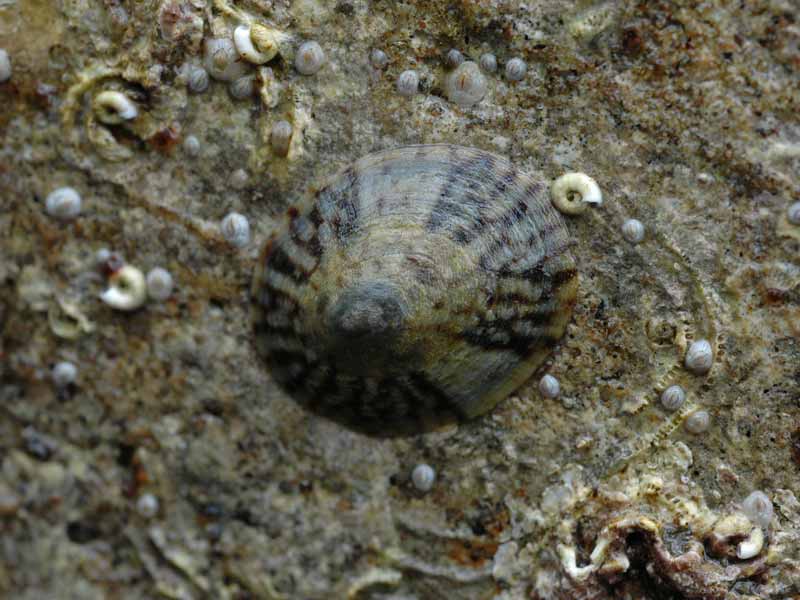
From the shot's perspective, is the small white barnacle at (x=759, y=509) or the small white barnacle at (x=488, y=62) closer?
the small white barnacle at (x=759, y=509)

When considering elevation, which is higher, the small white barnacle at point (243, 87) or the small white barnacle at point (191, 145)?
the small white barnacle at point (243, 87)

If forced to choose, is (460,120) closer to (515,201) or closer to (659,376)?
(515,201)

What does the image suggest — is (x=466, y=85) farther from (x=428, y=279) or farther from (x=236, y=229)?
(x=236, y=229)

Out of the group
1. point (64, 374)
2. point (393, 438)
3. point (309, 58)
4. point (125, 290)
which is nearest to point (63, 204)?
point (125, 290)

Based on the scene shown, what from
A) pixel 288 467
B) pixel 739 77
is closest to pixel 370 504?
pixel 288 467

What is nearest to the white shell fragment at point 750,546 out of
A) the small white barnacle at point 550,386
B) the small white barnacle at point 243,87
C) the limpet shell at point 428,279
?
the small white barnacle at point 550,386

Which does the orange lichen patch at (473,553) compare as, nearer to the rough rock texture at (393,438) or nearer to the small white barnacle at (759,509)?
the rough rock texture at (393,438)
